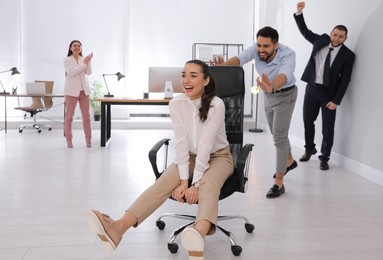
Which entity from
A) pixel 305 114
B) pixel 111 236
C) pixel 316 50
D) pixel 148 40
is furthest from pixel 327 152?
pixel 148 40

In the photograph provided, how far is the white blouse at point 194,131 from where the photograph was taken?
2.89 metres

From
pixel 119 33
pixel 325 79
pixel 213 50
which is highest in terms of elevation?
pixel 119 33

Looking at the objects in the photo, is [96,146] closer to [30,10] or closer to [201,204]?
[30,10]

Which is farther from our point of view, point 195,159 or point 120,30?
point 120,30

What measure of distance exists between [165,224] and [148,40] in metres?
6.59

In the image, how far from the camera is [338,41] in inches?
210

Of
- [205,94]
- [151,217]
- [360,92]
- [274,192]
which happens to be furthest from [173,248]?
[360,92]

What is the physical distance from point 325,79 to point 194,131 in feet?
Result: 10.0

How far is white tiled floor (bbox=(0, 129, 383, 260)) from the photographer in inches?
116

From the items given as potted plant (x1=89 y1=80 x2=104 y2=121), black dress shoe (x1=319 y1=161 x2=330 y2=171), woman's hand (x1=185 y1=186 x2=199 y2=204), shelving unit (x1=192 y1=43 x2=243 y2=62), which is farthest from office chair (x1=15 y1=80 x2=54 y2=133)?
woman's hand (x1=185 y1=186 x2=199 y2=204)

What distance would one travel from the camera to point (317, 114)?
5953mm

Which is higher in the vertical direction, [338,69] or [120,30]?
[120,30]

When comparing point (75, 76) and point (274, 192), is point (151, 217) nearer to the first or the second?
point (274, 192)

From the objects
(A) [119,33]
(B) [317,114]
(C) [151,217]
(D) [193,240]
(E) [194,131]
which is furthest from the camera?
(A) [119,33]
